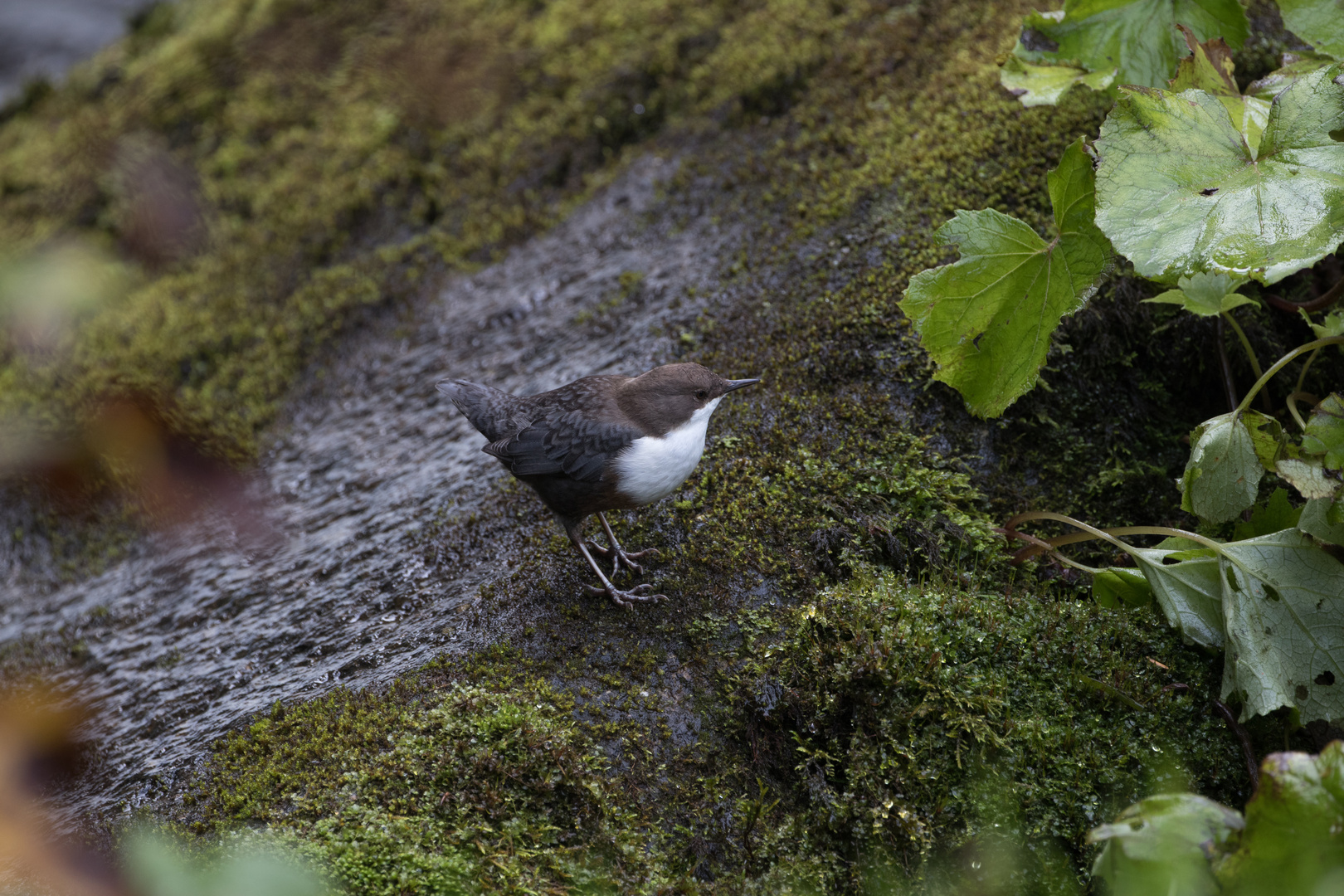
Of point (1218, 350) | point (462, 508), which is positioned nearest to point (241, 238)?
point (462, 508)

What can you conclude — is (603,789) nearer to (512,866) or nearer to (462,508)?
(512,866)

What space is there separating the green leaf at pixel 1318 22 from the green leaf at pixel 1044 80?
600mm

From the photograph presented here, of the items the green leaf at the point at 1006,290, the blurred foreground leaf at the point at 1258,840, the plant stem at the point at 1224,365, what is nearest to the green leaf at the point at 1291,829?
the blurred foreground leaf at the point at 1258,840

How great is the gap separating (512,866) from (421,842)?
0.28m

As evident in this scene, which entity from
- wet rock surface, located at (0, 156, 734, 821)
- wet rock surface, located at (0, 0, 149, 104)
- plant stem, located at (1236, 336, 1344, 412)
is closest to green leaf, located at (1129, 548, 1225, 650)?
plant stem, located at (1236, 336, 1344, 412)

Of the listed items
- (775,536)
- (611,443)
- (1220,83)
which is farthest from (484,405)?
(1220,83)

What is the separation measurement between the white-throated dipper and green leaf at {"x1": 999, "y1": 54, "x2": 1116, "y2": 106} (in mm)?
1717

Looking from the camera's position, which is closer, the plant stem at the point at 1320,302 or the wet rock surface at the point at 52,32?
the plant stem at the point at 1320,302

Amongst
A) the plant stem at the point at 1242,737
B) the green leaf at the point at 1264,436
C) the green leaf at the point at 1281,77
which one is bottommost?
the plant stem at the point at 1242,737

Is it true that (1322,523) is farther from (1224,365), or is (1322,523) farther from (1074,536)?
(1224,365)

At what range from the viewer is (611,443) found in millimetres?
3406

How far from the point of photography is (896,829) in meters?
2.61

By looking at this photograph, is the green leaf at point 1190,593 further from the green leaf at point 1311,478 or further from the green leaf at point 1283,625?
the green leaf at point 1311,478

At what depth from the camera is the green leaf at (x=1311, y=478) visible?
2.62 m
